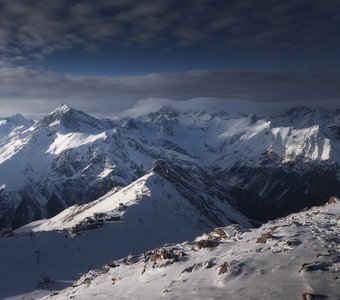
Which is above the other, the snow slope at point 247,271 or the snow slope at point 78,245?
the snow slope at point 247,271

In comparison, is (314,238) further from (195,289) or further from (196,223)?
(196,223)

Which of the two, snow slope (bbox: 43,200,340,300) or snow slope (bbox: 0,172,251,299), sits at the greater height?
snow slope (bbox: 43,200,340,300)

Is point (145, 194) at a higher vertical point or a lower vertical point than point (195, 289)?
lower

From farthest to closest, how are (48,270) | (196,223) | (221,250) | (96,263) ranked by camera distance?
(196,223) → (96,263) → (48,270) → (221,250)

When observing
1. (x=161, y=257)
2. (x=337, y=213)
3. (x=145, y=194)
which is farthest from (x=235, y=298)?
(x=145, y=194)

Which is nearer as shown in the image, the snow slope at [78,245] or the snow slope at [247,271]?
the snow slope at [247,271]

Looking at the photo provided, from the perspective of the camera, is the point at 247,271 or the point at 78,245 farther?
the point at 78,245

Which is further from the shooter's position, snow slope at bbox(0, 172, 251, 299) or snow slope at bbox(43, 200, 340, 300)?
snow slope at bbox(0, 172, 251, 299)

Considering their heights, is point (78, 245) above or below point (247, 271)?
below
